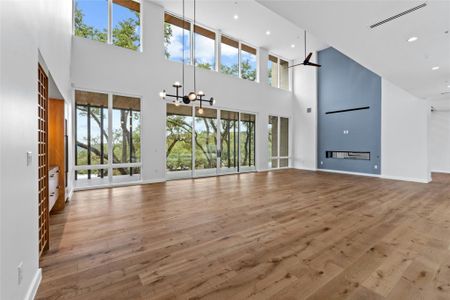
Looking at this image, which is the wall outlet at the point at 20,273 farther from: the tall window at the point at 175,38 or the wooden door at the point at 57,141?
the tall window at the point at 175,38

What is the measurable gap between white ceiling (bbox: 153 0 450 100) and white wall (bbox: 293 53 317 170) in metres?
4.26

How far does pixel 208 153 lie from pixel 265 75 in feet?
16.2

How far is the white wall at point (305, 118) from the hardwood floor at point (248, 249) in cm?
606

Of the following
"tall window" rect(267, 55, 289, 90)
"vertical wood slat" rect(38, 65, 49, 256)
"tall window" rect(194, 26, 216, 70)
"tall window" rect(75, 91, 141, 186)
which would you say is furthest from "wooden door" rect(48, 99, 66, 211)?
"tall window" rect(267, 55, 289, 90)

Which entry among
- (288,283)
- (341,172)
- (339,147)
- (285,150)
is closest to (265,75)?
(285,150)

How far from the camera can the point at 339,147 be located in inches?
384

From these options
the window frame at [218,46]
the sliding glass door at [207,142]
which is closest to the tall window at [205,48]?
the window frame at [218,46]

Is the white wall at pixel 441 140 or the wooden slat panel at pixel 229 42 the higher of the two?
the wooden slat panel at pixel 229 42

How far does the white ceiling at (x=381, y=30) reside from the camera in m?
2.69

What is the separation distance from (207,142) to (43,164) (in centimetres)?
611

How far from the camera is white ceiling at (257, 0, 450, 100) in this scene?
267 centimetres

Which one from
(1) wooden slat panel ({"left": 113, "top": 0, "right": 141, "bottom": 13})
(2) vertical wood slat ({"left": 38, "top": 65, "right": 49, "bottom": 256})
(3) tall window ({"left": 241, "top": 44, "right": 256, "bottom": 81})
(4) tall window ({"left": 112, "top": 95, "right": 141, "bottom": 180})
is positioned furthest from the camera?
(3) tall window ({"left": 241, "top": 44, "right": 256, "bottom": 81})

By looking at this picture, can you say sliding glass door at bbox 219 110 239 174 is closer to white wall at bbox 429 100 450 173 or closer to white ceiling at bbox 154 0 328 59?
white ceiling at bbox 154 0 328 59

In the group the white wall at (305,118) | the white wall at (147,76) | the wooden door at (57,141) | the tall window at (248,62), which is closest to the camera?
the wooden door at (57,141)
